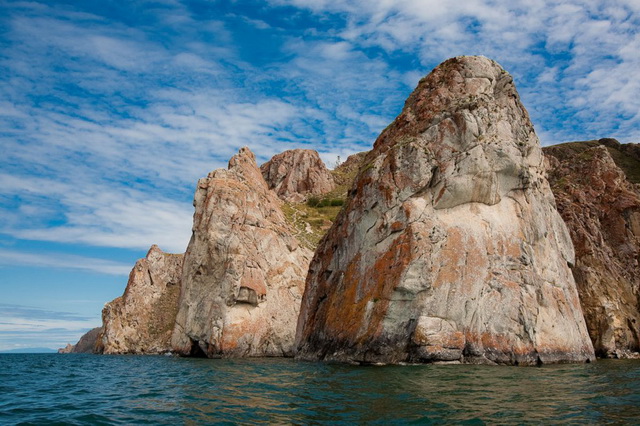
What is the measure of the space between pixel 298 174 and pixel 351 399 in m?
138

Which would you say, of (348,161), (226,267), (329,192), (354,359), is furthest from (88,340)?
(354,359)

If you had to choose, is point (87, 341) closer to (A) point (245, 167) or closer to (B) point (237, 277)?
(A) point (245, 167)

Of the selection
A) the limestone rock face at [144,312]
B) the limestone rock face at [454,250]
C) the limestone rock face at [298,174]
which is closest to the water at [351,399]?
the limestone rock face at [454,250]

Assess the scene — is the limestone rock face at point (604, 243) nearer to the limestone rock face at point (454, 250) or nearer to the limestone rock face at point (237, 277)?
the limestone rock face at point (454, 250)

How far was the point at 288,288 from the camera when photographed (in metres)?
72.2

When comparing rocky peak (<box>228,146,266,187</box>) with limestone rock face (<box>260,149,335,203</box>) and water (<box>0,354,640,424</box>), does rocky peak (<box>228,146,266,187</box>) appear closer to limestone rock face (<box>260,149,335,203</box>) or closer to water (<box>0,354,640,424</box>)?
limestone rock face (<box>260,149,335,203</box>)

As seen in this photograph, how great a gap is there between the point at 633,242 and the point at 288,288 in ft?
163

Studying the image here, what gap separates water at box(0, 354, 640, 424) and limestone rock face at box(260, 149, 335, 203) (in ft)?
399

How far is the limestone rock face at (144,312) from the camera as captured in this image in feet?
285

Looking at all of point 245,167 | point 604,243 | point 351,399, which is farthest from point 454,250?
point 245,167

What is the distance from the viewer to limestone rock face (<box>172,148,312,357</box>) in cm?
6344

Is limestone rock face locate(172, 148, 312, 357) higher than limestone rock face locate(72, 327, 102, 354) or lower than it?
higher

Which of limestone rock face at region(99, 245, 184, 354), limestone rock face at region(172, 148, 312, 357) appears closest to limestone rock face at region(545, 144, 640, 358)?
limestone rock face at region(172, 148, 312, 357)

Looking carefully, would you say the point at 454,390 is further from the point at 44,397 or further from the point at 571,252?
the point at 571,252
